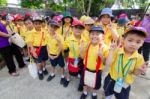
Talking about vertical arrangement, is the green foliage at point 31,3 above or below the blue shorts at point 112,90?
above

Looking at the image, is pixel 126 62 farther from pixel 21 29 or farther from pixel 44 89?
pixel 21 29

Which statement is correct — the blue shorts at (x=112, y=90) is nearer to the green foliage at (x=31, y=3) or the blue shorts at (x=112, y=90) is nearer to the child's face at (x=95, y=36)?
the child's face at (x=95, y=36)

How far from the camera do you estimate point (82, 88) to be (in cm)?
417

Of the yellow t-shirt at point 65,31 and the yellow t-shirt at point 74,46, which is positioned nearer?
the yellow t-shirt at point 74,46

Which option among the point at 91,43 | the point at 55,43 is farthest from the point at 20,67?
the point at 91,43

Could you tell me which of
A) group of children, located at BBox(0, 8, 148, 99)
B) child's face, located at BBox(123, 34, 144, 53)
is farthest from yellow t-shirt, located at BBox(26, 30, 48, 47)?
child's face, located at BBox(123, 34, 144, 53)

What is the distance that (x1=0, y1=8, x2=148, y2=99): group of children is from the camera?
108 inches

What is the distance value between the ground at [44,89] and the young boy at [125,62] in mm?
1004

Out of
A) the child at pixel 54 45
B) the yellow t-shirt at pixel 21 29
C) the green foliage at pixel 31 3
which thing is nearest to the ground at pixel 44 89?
the child at pixel 54 45

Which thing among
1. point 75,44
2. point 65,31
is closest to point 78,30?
point 75,44

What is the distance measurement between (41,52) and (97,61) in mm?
1799

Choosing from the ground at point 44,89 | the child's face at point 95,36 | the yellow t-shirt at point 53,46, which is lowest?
the ground at point 44,89

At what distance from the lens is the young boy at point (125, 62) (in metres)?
2.59

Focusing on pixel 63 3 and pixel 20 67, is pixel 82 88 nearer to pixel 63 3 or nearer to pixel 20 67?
pixel 20 67
